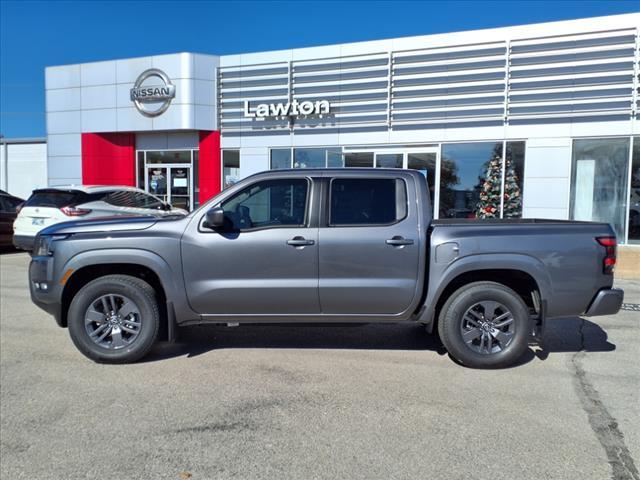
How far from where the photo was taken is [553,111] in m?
13.4

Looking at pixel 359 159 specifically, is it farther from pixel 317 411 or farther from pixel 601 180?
pixel 317 411

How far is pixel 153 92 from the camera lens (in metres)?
16.7

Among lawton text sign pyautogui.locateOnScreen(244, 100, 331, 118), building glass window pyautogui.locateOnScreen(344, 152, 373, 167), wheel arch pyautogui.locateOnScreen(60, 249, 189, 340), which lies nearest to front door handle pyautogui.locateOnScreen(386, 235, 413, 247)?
wheel arch pyautogui.locateOnScreen(60, 249, 189, 340)

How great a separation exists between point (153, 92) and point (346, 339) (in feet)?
44.6

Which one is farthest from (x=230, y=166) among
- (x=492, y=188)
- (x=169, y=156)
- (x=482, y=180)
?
(x=492, y=188)

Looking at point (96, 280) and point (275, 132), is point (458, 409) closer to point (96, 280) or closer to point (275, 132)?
point (96, 280)

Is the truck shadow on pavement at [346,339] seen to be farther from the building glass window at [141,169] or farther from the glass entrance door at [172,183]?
the building glass window at [141,169]

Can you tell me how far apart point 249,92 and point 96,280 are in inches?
490

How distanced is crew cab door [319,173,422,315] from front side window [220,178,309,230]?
0.28 meters

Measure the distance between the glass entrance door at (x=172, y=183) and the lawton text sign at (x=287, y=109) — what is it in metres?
3.17

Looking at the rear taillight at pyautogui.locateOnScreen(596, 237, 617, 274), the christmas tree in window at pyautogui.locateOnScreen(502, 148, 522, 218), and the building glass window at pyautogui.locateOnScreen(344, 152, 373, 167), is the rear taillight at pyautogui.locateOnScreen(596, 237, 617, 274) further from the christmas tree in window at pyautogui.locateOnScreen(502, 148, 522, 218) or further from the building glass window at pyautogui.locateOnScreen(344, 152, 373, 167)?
the building glass window at pyautogui.locateOnScreen(344, 152, 373, 167)

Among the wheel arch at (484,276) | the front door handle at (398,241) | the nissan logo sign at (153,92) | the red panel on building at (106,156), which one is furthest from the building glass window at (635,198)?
the red panel on building at (106,156)

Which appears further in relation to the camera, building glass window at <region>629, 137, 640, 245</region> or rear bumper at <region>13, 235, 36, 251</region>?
building glass window at <region>629, 137, 640, 245</region>

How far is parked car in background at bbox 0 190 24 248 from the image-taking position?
1340cm
